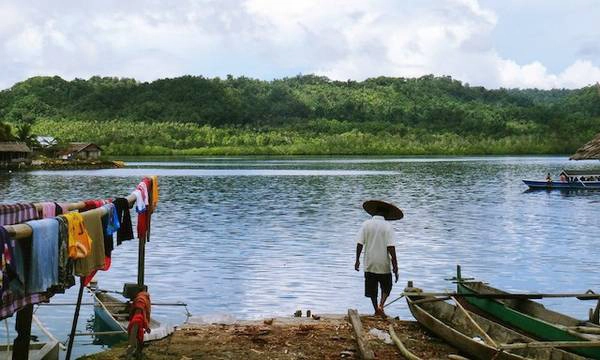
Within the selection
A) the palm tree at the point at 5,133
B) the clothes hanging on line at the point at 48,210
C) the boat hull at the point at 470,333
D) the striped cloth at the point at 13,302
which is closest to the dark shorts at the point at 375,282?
the boat hull at the point at 470,333

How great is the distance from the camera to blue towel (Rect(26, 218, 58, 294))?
8.79 meters

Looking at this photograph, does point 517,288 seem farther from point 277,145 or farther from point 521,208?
point 277,145

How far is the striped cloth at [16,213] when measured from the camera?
988 cm

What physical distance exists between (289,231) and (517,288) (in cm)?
1574

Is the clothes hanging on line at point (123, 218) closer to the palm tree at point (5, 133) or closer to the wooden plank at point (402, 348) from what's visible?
the wooden plank at point (402, 348)

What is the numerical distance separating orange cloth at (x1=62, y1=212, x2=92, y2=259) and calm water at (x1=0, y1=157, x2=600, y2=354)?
604 cm

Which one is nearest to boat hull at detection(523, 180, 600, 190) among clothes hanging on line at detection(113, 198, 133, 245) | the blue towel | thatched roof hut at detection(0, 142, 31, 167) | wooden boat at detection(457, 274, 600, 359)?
wooden boat at detection(457, 274, 600, 359)

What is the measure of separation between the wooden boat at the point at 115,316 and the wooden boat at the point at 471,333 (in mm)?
4669

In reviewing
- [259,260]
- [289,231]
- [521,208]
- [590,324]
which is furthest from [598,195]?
[590,324]

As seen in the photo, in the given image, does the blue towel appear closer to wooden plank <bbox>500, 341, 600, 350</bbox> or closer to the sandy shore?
the sandy shore

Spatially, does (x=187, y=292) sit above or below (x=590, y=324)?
below

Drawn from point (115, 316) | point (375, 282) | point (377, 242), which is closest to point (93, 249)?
point (115, 316)

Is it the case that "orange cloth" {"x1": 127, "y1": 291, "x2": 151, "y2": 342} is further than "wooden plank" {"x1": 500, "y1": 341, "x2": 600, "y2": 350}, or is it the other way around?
"orange cloth" {"x1": 127, "y1": 291, "x2": 151, "y2": 342}

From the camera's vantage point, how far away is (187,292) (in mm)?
22188
